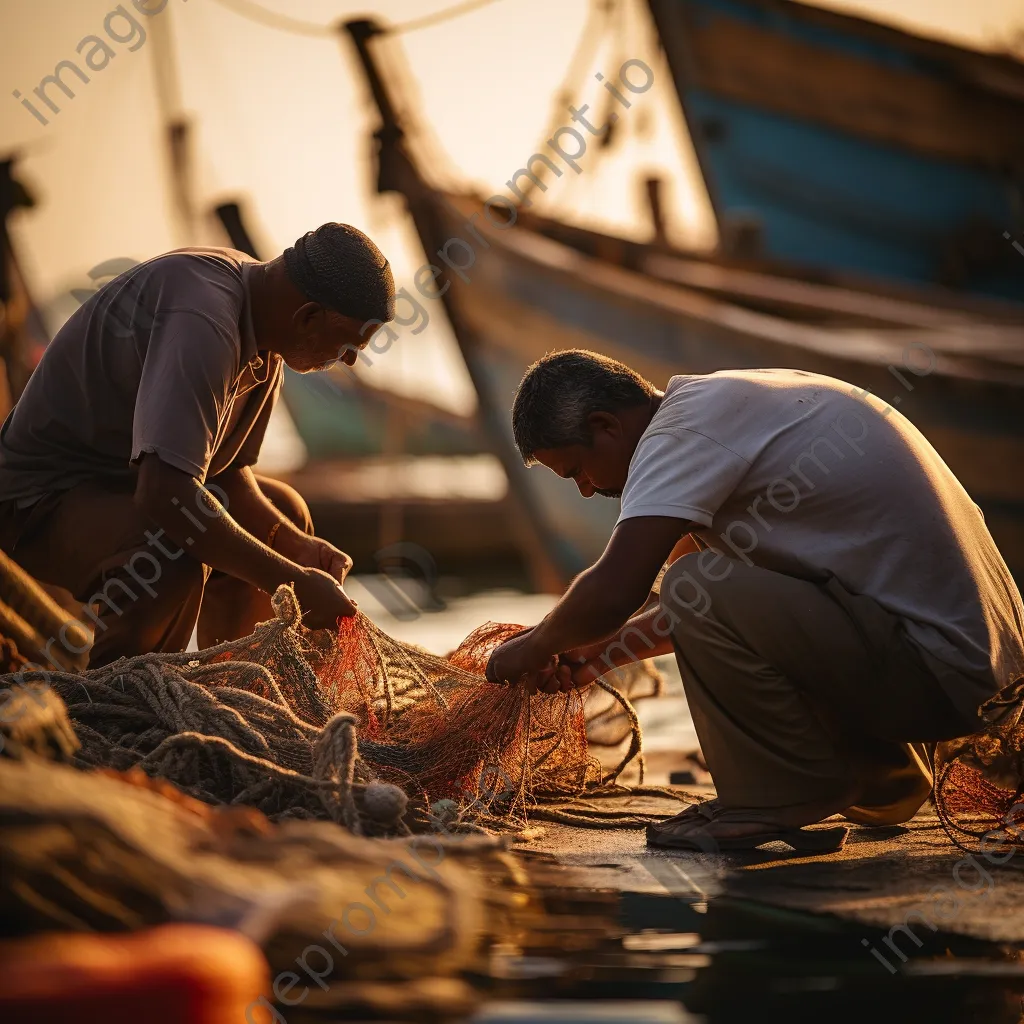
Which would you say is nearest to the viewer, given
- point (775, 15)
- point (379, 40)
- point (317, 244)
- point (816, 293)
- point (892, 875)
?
point (892, 875)

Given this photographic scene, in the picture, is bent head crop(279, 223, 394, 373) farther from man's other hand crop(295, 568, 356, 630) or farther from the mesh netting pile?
the mesh netting pile

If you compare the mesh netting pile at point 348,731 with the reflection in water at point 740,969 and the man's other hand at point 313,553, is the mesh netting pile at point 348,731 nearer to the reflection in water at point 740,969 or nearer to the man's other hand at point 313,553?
the man's other hand at point 313,553

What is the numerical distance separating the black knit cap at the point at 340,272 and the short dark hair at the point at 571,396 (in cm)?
64

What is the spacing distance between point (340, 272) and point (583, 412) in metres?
0.86

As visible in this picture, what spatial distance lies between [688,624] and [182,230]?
2268 centimetres

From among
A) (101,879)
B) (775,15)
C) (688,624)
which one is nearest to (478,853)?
(101,879)

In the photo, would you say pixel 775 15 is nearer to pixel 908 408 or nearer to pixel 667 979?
pixel 908 408

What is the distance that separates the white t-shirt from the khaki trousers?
6cm

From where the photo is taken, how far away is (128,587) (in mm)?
3646

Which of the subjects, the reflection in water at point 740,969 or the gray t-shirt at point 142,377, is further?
the gray t-shirt at point 142,377

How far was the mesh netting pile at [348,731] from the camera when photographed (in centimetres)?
277

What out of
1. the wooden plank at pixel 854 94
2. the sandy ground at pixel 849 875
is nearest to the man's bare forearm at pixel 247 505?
the sandy ground at pixel 849 875

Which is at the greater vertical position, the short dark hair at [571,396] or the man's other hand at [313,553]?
the short dark hair at [571,396]

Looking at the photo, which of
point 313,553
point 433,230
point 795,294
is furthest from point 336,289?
point 795,294
